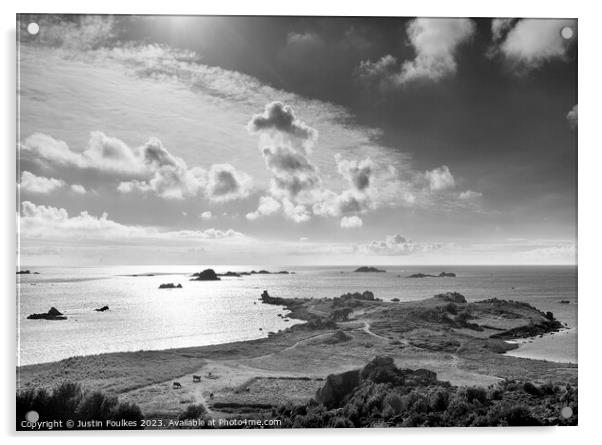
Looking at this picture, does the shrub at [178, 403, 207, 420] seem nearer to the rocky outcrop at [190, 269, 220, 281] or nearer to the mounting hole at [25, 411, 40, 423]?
the rocky outcrop at [190, 269, 220, 281]

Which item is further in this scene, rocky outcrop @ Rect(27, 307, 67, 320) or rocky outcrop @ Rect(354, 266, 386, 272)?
rocky outcrop @ Rect(354, 266, 386, 272)

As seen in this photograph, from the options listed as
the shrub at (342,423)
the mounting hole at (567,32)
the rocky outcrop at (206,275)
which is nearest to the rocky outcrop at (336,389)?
the shrub at (342,423)

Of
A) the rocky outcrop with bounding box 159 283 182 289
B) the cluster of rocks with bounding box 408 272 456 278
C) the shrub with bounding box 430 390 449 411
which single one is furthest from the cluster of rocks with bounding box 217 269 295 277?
the shrub with bounding box 430 390 449 411

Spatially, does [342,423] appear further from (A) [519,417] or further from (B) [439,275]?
(B) [439,275]

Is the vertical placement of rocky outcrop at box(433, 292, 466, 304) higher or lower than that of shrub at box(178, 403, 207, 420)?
higher

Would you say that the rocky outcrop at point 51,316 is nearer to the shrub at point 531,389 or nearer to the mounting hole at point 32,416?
the mounting hole at point 32,416

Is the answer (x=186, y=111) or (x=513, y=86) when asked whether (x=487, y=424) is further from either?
(x=186, y=111)

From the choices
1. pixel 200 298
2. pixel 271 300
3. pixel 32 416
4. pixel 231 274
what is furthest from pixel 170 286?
pixel 32 416

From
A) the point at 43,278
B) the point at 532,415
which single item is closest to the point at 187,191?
the point at 43,278
